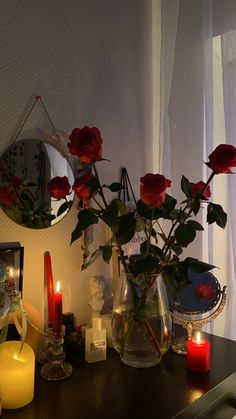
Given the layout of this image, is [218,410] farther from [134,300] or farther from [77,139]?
[77,139]

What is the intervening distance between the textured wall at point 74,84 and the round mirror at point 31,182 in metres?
0.03

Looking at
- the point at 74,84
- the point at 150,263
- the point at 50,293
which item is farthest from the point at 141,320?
the point at 74,84

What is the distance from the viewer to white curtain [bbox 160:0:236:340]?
1277 millimetres

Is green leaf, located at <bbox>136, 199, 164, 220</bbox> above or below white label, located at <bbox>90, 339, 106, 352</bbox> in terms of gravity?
above

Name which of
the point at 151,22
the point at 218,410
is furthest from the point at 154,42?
the point at 218,410

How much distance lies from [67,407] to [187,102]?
1.14 m

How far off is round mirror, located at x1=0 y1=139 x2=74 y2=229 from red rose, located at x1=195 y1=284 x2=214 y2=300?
0.47 metres

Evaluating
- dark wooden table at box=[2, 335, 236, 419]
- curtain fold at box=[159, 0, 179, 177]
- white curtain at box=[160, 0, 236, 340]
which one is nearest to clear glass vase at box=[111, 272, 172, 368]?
dark wooden table at box=[2, 335, 236, 419]

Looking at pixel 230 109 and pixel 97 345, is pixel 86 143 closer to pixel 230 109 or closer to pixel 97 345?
pixel 97 345

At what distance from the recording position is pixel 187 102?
55.4 inches

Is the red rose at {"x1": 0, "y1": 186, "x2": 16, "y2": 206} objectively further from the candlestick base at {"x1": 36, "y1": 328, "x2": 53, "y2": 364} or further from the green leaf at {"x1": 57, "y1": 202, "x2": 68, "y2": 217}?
the candlestick base at {"x1": 36, "y1": 328, "x2": 53, "y2": 364}

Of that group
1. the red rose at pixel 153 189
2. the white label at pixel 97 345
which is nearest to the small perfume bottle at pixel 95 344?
the white label at pixel 97 345

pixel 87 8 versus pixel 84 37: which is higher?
pixel 87 8

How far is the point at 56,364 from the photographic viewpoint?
0.89 metres
